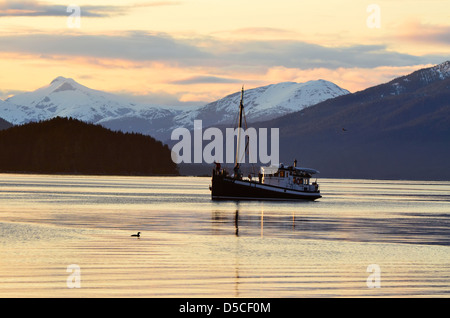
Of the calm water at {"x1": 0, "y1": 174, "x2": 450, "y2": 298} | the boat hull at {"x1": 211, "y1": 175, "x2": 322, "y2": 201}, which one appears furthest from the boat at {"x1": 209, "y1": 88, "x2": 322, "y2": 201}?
the calm water at {"x1": 0, "y1": 174, "x2": 450, "y2": 298}

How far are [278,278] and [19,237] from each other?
26.2m

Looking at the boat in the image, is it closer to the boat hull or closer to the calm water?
the boat hull

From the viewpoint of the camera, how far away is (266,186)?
5994 inches

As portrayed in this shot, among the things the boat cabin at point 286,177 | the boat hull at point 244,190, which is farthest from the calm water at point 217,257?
the boat cabin at point 286,177

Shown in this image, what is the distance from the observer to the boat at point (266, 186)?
151 m

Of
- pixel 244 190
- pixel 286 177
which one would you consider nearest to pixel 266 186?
pixel 244 190

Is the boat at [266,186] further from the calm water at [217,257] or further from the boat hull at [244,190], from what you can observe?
the calm water at [217,257]

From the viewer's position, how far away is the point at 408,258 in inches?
2067

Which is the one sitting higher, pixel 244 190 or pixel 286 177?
pixel 286 177

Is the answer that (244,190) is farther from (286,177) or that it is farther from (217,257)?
(217,257)

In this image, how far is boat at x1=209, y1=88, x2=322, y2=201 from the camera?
151m

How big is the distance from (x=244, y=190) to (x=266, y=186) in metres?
4.28

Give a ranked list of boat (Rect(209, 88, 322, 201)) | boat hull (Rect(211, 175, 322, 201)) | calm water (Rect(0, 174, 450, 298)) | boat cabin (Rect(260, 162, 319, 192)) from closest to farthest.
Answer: calm water (Rect(0, 174, 450, 298)) < boat hull (Rect(211, 175, 322, 201)) < boat (Rect(209, 88, 322, 201)) < boat cabin (Rect(260, 162, 319, 192))
